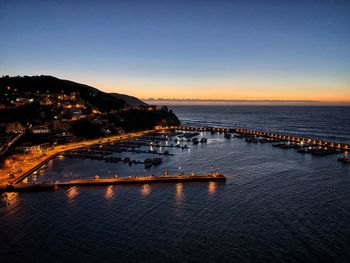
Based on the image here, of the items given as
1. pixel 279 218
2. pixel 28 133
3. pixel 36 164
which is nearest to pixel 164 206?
pixel 279 218

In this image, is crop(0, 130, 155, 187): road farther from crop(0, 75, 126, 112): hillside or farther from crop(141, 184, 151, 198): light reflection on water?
crop(0, 75, 126, 112): hillside

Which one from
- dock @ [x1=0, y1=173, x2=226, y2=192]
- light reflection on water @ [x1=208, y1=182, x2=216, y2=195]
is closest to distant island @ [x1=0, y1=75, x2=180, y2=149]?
dock @ [x1=0, y1=173, x2=226, y2=192]

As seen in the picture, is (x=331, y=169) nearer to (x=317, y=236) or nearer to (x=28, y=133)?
(x=317, y=236)

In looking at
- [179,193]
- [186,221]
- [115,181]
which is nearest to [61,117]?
[115,181]

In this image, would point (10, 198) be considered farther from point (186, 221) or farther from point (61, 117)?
point (61, 117)

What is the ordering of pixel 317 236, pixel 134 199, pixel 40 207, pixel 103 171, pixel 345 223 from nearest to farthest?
pixel 317 236 → pixel 345 223 → pixel 40 207 → pixel 134 199 → pixel 103 171
